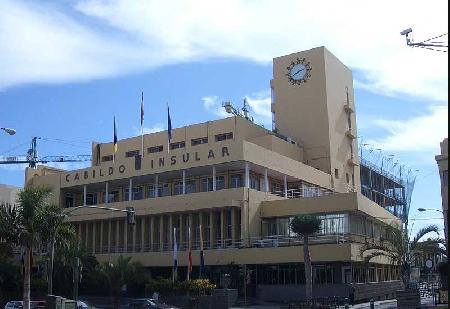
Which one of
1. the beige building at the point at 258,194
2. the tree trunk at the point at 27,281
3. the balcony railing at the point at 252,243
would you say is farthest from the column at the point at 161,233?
the tree trunk at the point at 27,281

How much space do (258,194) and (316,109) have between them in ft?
60.5

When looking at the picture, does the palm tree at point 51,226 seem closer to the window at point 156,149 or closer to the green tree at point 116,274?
the green tree at point 116,274

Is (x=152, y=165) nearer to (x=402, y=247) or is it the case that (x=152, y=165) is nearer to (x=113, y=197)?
(x=113, y=197)

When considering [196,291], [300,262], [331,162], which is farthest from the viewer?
[331,162]

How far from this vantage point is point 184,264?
56.6 metres

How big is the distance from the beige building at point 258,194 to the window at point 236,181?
0.10m

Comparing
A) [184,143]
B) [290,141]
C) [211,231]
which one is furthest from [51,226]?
[290,141]

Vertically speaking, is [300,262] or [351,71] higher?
[351,71]

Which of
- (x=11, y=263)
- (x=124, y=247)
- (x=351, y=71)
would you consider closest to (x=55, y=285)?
(x=11, y=263)

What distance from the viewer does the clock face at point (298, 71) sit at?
72188mm

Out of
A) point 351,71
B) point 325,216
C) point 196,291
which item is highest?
point 351,71

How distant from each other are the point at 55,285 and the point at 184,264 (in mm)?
11553

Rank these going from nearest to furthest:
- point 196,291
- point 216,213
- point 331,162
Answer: point 196,291
point 216,213
point 331,162

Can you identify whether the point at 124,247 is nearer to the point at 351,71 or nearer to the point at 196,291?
the point at 196,291
